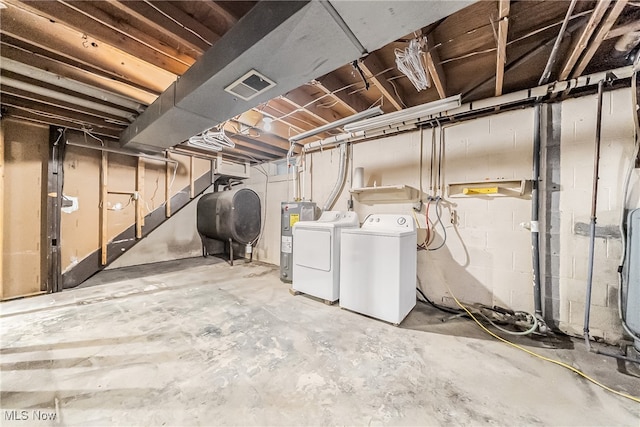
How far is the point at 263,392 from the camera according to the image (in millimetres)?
1400

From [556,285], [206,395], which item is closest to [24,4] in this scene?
[206,395]

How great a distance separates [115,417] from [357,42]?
2515mm

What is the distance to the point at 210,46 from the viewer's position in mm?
1717

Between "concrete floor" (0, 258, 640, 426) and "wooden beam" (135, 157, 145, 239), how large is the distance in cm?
177

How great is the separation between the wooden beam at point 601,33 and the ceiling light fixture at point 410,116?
799 millimetres

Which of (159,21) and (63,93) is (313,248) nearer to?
(159,21)

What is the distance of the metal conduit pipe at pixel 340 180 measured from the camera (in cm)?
352

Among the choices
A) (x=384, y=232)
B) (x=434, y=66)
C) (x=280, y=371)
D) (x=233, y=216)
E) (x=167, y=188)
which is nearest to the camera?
(x=280, y=371)

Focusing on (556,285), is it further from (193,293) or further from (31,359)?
(31,359)

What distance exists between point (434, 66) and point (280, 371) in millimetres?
2629

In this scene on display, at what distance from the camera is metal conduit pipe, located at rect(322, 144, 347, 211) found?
3.52 metres

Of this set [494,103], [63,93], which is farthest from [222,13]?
[494,103]

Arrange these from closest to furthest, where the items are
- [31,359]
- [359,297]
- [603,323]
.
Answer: [31,359], [603,323], [359,297]

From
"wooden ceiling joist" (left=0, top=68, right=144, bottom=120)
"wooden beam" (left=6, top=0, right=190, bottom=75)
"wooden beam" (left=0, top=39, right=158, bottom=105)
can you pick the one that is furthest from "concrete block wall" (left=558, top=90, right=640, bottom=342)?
"wooden ceiling joist" (left=0, top=68, right=144, bottom=120)
